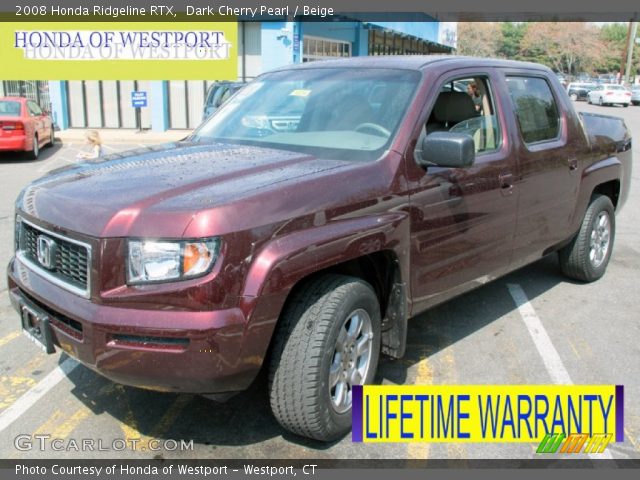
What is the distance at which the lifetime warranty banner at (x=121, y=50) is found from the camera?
21.8 meters

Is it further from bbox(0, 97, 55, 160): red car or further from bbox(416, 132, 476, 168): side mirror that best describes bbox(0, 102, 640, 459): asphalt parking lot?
bbox(0, 97, 55, 160): red car

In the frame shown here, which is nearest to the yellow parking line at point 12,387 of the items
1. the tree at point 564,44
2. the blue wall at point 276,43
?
the blue wall at point 276,43

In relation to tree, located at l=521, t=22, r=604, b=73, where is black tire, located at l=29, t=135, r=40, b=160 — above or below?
below

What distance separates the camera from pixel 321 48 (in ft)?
80.7

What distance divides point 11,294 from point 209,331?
144 cm

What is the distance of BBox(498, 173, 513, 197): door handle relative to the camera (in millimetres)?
4246

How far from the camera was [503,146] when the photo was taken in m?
4.34

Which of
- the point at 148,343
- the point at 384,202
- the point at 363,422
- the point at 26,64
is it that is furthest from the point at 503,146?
the point at 26,64

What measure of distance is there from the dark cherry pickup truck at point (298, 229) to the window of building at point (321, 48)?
1780 cm

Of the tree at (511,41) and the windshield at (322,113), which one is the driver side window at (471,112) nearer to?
the windshield at (322,113)

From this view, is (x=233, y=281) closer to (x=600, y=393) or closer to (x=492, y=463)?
(x=492, y=463)

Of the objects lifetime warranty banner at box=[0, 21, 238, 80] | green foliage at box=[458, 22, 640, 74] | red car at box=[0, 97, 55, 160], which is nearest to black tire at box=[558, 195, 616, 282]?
red car at box=[0, 97, 55, 160]

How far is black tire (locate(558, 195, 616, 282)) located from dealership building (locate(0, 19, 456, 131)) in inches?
664

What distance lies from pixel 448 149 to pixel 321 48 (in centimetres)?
2222
